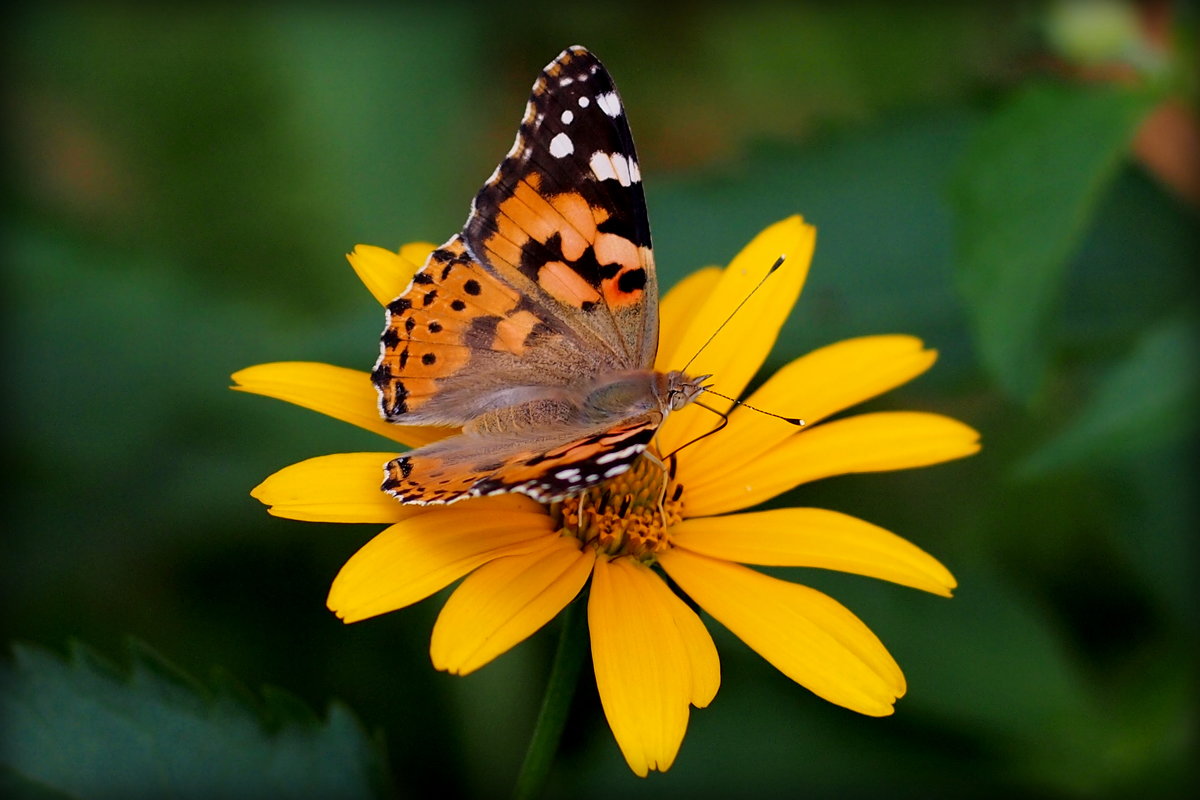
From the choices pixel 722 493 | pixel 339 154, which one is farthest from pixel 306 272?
pixel 722 493

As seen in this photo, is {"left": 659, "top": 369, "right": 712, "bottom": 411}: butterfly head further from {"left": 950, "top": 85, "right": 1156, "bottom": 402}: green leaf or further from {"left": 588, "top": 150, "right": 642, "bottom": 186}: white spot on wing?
{"left": 950, "top": 85, "right": 1156, "bottom": 402}: green leaf

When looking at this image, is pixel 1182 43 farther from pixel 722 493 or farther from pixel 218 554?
pixel 218 554

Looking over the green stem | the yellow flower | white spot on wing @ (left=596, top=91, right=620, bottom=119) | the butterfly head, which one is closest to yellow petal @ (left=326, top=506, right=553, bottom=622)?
the yellow flower

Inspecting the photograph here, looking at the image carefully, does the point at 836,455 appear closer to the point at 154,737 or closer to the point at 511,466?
the point at 511,466

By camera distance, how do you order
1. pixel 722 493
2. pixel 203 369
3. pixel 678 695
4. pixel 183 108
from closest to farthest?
pixel 678 695
pixel 722 493
pixel 203 369
pixel 183 108

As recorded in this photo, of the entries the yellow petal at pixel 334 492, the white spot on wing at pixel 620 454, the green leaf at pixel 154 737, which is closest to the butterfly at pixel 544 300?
the yellow petal at pixel 334 492

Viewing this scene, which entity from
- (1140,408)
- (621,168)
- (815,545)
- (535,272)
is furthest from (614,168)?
(1140,408)
